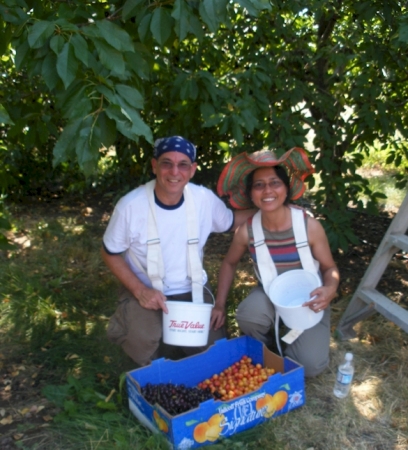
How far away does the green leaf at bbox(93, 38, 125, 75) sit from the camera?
191cm

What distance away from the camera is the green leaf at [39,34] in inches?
72.6

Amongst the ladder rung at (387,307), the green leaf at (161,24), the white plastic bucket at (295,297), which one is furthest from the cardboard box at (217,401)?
the green leaf at (161,24)

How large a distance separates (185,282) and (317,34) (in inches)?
104

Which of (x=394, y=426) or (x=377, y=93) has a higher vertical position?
(x=377, y=93)

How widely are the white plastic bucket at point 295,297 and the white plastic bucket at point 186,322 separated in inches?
14.5

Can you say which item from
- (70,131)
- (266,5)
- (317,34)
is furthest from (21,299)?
(317,34)

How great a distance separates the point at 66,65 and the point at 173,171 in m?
1.15

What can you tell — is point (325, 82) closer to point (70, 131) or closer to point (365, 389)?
point (365, 389)

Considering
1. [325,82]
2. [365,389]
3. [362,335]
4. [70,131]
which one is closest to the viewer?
[70,131]

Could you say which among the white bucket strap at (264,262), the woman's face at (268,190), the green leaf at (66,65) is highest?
the green leaf at (66,65)

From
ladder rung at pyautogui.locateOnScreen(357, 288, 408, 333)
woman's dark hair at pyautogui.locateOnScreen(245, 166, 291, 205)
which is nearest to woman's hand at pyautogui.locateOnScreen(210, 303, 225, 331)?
woman's dark hair at pyautogui.locateOnScreen(245, 166, 291, 205)

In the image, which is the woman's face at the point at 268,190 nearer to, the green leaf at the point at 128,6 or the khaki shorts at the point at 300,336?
the khaki shorts at the point at 300,336

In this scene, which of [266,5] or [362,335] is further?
[362,335]

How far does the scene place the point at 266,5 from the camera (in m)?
2.02
